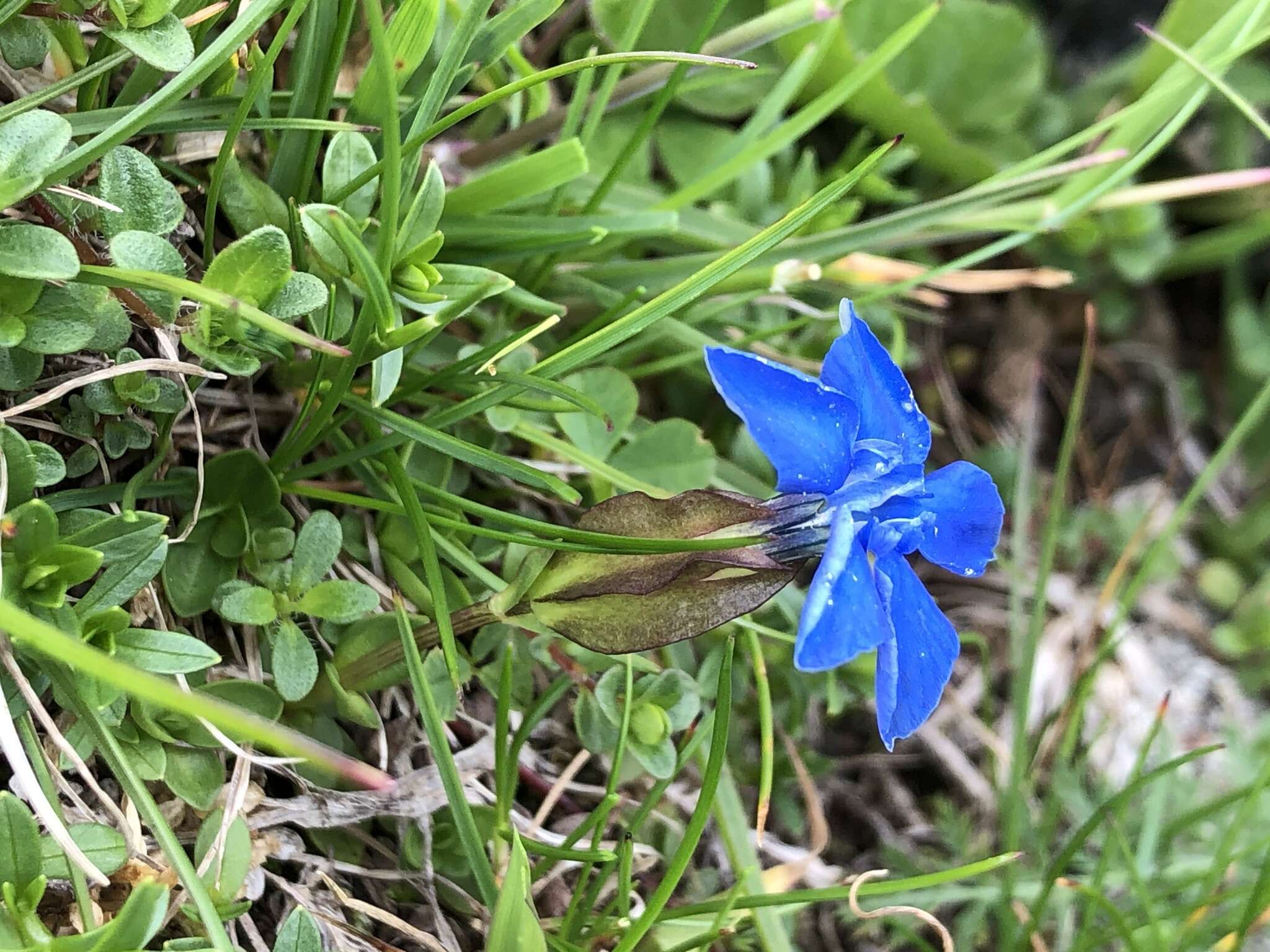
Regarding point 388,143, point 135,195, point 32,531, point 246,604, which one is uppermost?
point 388,143

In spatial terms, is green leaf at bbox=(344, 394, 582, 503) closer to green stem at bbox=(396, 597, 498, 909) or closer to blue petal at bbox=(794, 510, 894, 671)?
green stem at bbox=(396, 597, 498, 909)

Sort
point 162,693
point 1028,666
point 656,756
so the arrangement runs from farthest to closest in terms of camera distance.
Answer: point 1028,666, point 656,756, point 162,693

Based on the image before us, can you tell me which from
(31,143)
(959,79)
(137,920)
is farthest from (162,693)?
(959,79)

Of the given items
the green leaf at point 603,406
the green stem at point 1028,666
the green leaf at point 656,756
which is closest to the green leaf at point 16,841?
the green leaf at point 656,756

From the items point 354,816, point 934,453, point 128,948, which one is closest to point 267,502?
point 354,816

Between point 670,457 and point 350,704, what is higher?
point 670,457

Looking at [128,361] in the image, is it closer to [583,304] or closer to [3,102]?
[3,102]

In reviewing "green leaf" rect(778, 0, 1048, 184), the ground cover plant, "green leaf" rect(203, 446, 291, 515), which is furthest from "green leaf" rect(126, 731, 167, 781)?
"green leaf" rect(778, 0, 1048, 184)

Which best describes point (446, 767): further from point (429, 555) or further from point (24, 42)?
point (24, 42)
